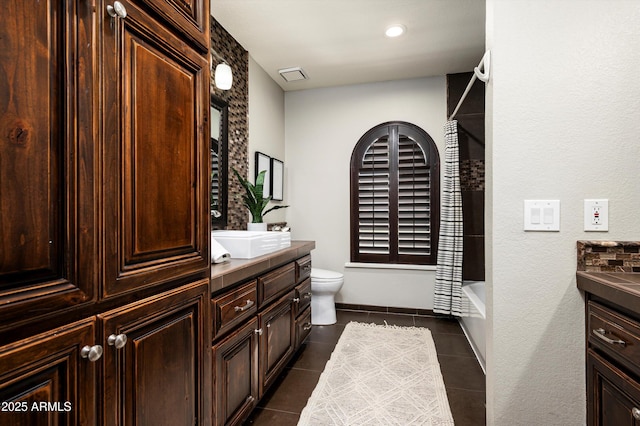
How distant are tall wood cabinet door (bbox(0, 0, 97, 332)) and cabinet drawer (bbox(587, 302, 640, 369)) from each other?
149cm

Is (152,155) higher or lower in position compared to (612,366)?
higher

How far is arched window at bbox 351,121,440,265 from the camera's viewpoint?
11.5 ft

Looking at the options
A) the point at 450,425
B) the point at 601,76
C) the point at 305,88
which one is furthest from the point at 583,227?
the point at 305,88

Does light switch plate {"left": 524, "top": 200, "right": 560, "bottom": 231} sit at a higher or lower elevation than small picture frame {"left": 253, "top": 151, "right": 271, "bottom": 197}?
lower

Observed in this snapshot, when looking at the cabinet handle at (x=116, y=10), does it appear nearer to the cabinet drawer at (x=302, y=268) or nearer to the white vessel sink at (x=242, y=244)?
the white vessel sink at (x=242, y=244)

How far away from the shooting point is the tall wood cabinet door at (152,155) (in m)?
0.81

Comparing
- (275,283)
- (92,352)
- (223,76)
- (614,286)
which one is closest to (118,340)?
(92,352)

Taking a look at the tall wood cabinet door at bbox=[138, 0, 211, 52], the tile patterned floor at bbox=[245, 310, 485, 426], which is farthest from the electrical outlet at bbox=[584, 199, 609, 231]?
the tall wood cabinet door at bbox=[138, 0, 211, 52]

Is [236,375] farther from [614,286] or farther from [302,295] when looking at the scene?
[614,286]

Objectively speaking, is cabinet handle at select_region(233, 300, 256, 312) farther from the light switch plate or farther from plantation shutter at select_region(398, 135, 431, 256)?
plantation shutter at select_region(398, 135, 431, 256)

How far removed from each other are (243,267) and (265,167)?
1.93 metres

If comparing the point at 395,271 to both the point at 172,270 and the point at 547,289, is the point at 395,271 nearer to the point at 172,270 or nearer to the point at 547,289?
the point at 547,289

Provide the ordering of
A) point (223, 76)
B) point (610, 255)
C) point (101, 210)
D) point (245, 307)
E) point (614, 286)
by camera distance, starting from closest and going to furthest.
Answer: point (101, 210)
point (614, 286)
point (610, 255)
point (245, 307)
point (223, 76)

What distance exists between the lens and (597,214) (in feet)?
4.10
